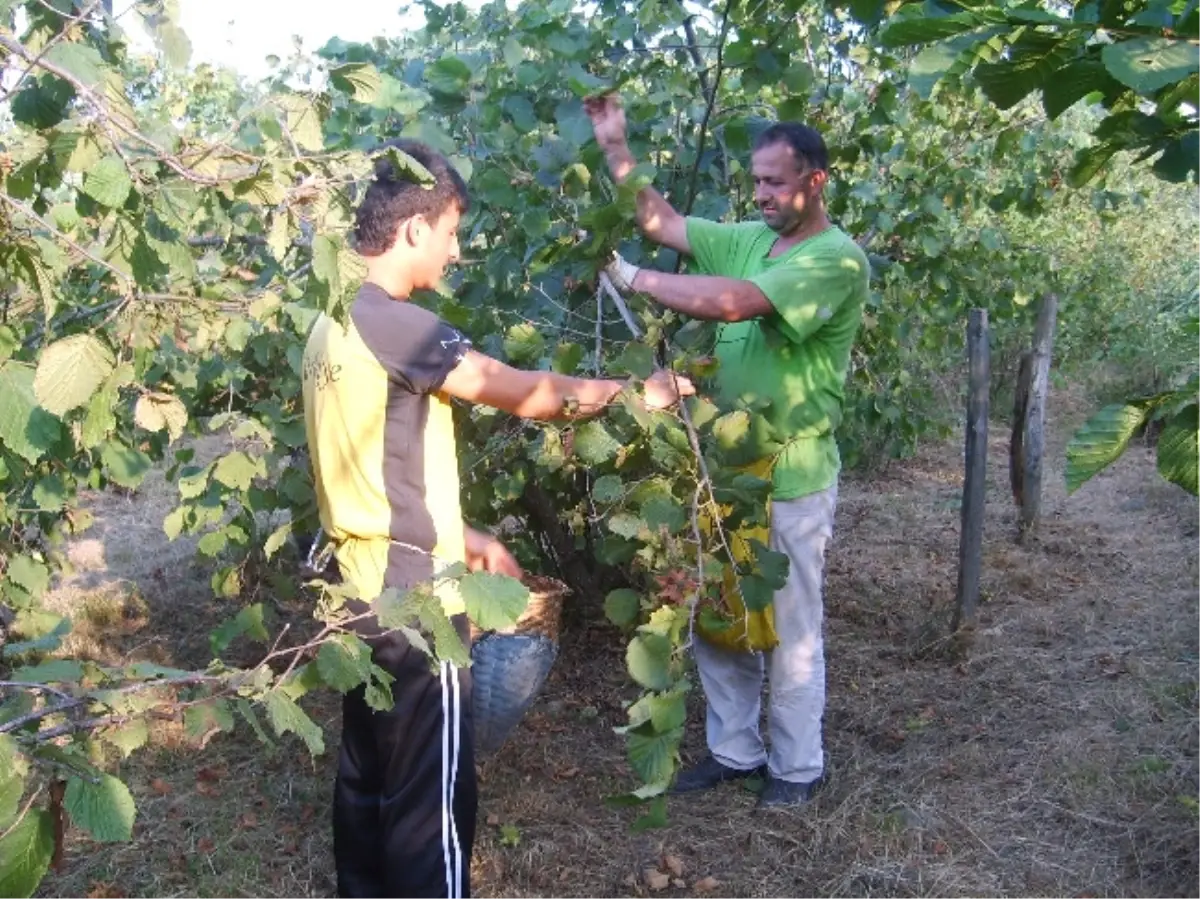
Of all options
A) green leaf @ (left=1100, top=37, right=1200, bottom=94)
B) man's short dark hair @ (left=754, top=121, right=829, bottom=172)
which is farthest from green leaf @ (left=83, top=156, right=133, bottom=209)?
man's short dark hair @ (left=754, top=121, right=829, bottom=172)

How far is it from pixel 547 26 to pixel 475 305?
2.88 feet

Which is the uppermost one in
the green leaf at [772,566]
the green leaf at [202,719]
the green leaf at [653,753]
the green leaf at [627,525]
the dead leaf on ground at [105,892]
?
the green leaf at [202,719]

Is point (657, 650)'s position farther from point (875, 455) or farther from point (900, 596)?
point (875, 455)

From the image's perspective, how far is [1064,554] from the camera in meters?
5.80

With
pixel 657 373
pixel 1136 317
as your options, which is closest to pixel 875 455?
pixel 1136 317

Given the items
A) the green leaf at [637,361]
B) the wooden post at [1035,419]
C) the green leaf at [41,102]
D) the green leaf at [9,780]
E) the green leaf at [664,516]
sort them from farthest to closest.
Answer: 1. the wooden post at [1035,419]
2. the green leaf at [637,361]
3. the green leaf at [664,516]
4. the green leaf at [41,102]
5. the green leaf at [9,780]

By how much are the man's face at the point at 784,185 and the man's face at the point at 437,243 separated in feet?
3.38

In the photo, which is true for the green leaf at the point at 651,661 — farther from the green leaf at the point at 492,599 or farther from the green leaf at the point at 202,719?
the green leaf at the point at 202,719

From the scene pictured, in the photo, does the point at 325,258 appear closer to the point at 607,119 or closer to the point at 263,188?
the point at 263,188

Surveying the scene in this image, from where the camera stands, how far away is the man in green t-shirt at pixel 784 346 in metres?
2.82

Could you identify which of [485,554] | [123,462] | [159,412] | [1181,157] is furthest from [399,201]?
[123,462]

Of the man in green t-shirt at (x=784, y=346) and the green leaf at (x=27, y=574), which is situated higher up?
the man in green t-shirt at (x=784, y=346)

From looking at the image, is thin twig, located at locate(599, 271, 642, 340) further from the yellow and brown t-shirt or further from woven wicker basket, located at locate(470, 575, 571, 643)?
woven wicker basket, located at locate(470, 575, 571, 643)

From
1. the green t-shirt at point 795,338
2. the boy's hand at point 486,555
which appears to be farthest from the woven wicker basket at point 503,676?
the green t-shirt at point 795,338
